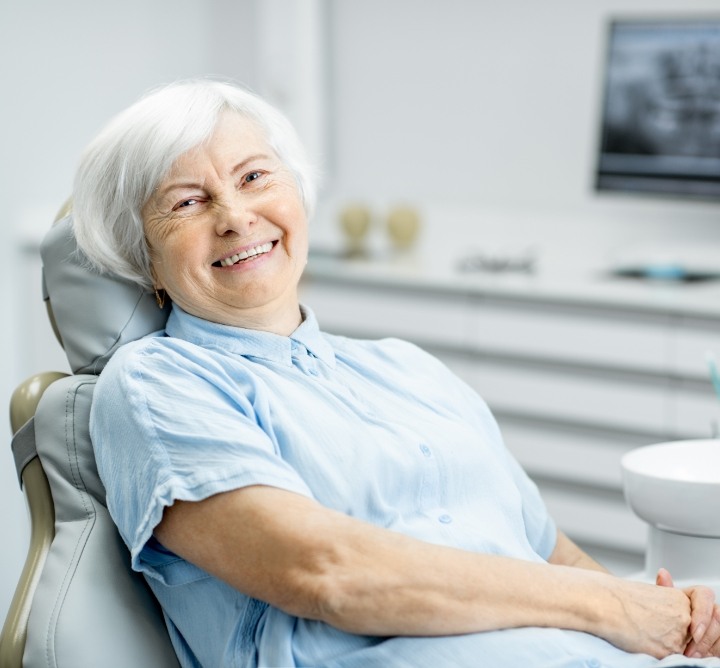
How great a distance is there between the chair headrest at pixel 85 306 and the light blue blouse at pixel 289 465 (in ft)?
0.20

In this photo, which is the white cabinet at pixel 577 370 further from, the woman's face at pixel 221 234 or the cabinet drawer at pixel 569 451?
the woman's face at pixel 221 234

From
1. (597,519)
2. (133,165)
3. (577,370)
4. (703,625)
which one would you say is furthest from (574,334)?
(133,165)

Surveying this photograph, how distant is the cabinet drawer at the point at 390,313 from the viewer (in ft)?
10.5

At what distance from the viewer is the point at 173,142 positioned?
1434mm

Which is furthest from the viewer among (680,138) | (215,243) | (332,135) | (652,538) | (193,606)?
(332,135)

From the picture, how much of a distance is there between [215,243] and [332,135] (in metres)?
2.55

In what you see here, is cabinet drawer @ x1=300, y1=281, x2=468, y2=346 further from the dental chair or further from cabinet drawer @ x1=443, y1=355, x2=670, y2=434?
the dental chair

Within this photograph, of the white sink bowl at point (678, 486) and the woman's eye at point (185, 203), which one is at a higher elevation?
the woman's eye at point (185, 203)

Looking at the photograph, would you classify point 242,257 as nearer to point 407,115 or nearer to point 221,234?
point 221,234

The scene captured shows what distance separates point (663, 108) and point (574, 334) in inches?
30.0

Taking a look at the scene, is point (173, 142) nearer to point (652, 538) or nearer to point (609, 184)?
point (652, 538)

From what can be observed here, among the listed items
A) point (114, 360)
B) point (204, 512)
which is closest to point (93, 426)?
point (114, 360)

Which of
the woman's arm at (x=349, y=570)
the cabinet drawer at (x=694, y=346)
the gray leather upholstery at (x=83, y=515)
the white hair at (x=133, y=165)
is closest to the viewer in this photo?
the woman's arm at (x=349, y=570)

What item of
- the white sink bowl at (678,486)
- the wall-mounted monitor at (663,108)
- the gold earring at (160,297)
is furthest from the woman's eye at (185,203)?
the wall-mounted monitor at (663,108)
